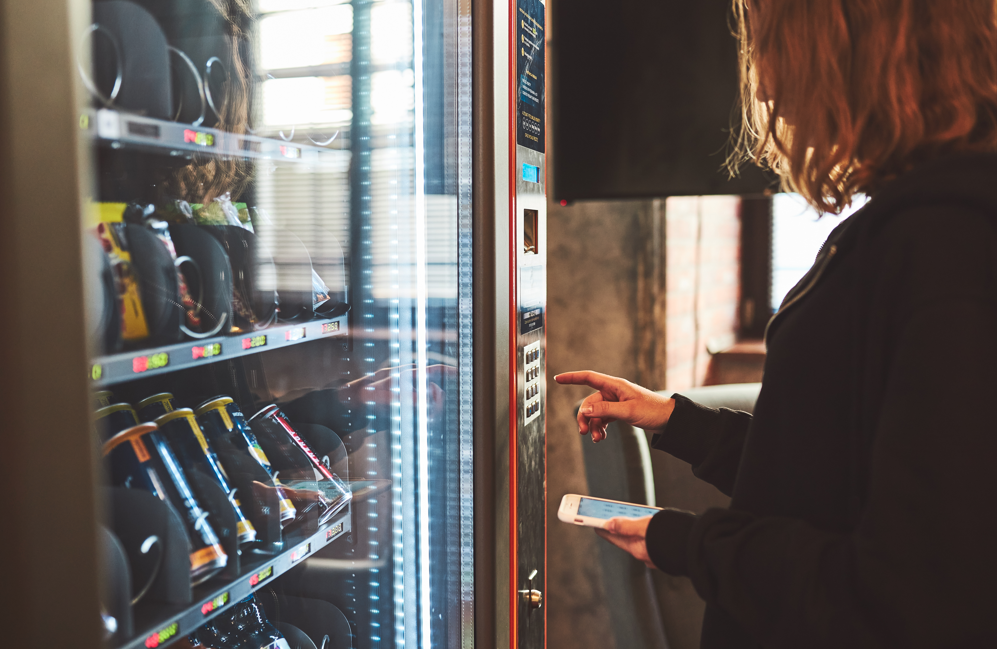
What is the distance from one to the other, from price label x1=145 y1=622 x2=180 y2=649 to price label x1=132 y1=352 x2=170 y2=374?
11.1 inches

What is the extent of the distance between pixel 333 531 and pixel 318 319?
345 millimetres

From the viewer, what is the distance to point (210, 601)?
2.93 ft

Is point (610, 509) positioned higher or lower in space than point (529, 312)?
lower

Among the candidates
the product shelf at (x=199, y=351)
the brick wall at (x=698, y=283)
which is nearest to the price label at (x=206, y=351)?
the product shelf at (x=199, y=351)

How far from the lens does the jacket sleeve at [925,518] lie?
2.08ft

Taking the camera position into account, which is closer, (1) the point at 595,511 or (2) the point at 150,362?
(2) the point at 150,362

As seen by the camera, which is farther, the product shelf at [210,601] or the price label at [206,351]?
the price label at [206,351]

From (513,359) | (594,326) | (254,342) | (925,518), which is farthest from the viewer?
(594,326)

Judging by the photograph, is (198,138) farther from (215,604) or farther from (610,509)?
(610,509)

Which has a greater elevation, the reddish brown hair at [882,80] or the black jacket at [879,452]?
the reddish brown hair at [882,80]

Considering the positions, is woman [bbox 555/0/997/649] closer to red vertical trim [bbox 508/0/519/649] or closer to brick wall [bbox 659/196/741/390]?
red vertical trim [bbox 508/0/519/649]

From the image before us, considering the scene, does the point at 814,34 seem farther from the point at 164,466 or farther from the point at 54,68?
the point at 164,466

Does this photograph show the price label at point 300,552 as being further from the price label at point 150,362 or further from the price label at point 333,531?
the price label at point 150,362

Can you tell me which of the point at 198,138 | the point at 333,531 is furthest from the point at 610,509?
the point at 198,138
